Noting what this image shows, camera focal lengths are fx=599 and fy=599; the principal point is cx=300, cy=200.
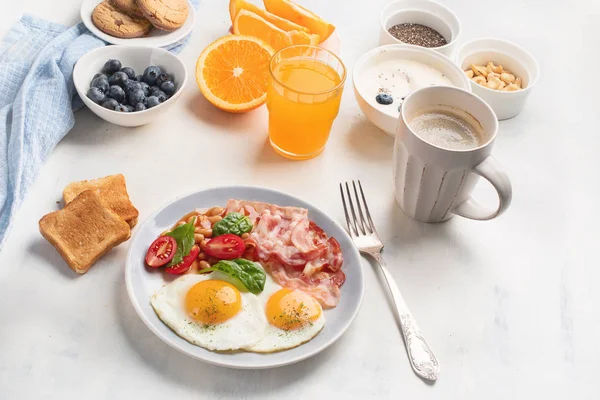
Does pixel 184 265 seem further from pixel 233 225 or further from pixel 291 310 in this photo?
pixel 291 310

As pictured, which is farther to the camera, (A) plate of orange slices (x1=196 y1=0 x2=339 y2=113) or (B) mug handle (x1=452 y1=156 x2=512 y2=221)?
(A) plate of orange slices (x1=196 y1=0 x2=339 y2=113)

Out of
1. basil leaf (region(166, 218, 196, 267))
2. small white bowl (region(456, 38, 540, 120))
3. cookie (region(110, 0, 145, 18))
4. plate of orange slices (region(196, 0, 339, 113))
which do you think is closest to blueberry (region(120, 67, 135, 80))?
plate of orange slices (region(196, 0, 339, 113))

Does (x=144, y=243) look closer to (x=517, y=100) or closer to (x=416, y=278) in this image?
(x=416, y=278)

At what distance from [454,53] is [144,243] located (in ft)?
4.90

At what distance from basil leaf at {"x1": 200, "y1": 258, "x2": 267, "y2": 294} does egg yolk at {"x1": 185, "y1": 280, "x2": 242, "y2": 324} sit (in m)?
0.03

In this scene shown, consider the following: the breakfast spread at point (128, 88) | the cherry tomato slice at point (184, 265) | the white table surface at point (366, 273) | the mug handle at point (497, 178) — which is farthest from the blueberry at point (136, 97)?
the mug handle at point (497, 178)

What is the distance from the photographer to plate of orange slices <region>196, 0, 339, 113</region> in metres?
2.14

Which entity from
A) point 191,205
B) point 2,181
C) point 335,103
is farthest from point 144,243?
point 335,103

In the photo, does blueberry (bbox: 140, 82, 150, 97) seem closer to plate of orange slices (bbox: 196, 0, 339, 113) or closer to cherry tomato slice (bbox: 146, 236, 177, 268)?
plate of orange slices (bbox: 196, 0, 339, 113)

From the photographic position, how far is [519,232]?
1910 millimetres

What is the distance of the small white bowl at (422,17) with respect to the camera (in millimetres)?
2443

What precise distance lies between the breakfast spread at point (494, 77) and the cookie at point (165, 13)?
3.80 feet

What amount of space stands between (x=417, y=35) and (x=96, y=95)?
4.27 ft

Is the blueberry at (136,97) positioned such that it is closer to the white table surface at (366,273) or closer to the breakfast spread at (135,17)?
the white table surface at (366,273)
